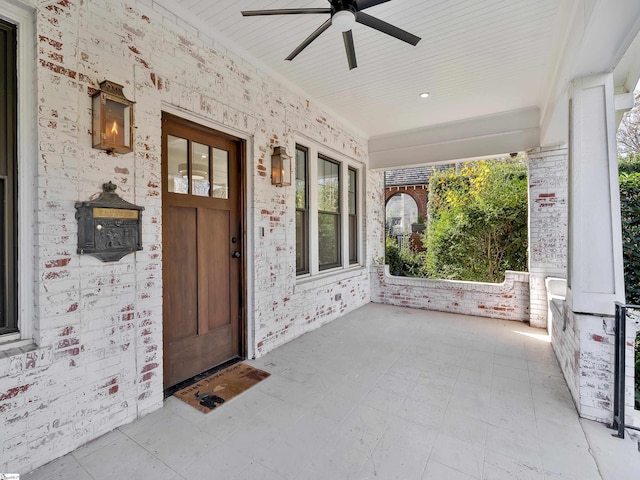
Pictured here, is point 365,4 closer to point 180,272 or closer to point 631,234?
point 180,272

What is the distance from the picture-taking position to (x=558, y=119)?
3.57 meters

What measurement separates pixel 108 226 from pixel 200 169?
113 cm

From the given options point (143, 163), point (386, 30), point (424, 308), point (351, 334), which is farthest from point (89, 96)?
point (424, 308)

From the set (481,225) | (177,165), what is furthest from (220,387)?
(481,225)

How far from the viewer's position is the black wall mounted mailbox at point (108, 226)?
1.96 meters

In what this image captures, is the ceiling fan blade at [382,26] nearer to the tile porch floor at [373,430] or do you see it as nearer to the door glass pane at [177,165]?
the door glass pane at [177,165]

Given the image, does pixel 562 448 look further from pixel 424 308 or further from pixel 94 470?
pixel 424 308

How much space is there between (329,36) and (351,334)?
349cm

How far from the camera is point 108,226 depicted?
207 centimetres

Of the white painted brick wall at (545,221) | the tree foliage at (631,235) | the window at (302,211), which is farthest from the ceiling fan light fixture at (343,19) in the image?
the white painted brick wall at (545,221)

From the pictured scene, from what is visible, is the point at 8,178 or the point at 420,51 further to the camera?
the point at 420,51

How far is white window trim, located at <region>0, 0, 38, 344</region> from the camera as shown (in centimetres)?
181

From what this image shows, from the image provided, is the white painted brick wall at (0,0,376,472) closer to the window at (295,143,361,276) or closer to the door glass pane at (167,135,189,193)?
the door glass pane at (167,135,189,193)

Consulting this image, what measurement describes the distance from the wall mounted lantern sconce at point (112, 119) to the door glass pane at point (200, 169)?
2.60ft
